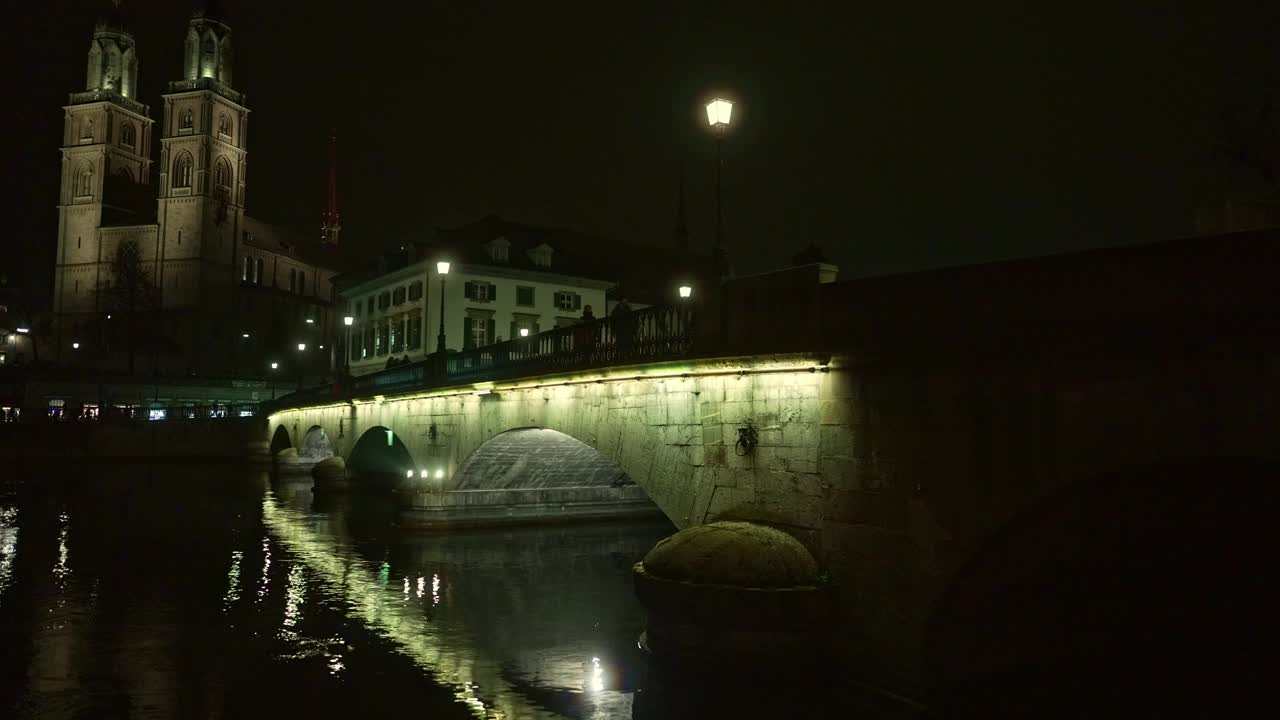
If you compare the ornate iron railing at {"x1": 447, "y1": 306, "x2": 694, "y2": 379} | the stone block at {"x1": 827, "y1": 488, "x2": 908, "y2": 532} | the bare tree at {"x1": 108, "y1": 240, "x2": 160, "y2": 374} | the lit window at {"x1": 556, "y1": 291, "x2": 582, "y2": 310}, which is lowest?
the stone block at {"x1": 827, "y1": 488, "x2": 908, "y2": 532}

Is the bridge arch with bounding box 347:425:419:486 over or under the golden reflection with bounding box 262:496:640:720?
over

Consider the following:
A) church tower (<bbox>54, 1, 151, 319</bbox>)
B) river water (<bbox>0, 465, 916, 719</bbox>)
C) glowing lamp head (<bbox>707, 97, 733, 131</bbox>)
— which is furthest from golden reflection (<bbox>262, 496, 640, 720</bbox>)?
church tower (<bbox>54, 1, 151, 319</bbox>)

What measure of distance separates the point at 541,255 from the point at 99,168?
7770 centimetres

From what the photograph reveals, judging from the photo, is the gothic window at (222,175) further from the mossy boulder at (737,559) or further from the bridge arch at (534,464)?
the mossy boulder at (737,559)

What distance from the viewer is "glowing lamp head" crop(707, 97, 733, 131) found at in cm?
1426

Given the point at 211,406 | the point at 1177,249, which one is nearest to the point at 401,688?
the point at 1177,249

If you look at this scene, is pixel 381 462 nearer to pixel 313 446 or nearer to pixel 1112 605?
pixel 313 446

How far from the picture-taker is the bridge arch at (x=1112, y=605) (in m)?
11.1

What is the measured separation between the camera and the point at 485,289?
59750mm

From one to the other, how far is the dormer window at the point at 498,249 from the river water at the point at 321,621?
101 feet

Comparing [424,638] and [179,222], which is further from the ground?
[179,222]

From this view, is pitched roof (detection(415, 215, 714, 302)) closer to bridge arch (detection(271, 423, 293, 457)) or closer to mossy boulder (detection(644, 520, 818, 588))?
bridge arch (detection(271, 423, 293, 457))

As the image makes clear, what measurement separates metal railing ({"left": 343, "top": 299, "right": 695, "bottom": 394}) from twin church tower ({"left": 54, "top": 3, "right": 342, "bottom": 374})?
8537cm

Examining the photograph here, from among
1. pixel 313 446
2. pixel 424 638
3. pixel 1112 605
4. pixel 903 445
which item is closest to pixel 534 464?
pixel 424 638
